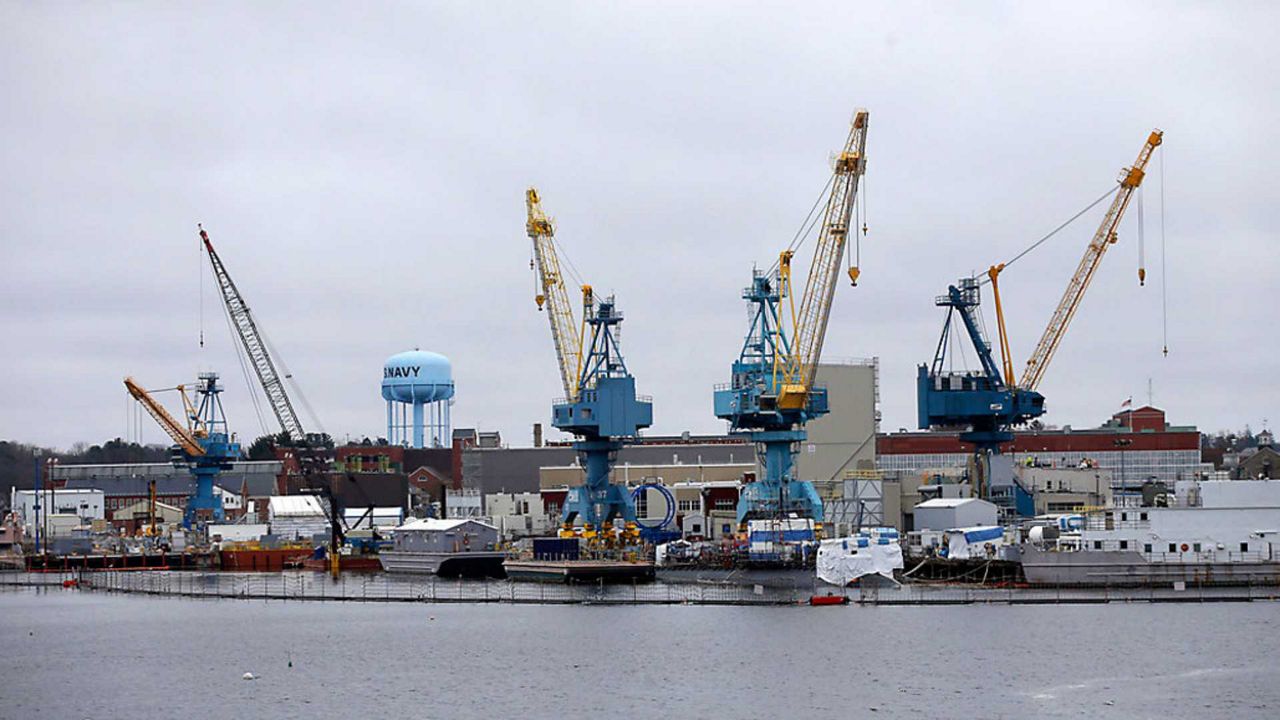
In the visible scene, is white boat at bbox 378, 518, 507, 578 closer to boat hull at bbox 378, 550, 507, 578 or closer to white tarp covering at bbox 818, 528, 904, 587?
boat hull at bbox 378, 550, 507, 578

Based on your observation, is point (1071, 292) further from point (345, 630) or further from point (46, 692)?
point (46, 692)

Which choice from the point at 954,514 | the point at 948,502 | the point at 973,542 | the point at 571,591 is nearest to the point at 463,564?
the point at 571,591

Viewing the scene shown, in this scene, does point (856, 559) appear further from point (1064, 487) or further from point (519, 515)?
point (519, 515)

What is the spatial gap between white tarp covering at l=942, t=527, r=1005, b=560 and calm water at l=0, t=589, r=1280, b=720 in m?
14.8

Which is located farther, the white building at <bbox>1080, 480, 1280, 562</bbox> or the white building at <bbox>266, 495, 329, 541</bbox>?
the white building at <bbox>266, 495, 329, 541</bbox>

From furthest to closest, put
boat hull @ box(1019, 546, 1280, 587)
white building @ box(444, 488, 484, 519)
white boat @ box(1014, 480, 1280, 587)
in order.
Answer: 1. white building @ box(444, 488, 484, 519)
2. boat hull @ box(1019, 546, 1280, 587)
3. white boat @ box(1014, 480, 1280, 587)

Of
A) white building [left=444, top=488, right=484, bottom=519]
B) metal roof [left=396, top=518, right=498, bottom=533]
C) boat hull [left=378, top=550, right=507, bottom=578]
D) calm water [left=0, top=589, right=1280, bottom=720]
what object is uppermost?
white building [left=444, top=488, right=484, bottom=519]

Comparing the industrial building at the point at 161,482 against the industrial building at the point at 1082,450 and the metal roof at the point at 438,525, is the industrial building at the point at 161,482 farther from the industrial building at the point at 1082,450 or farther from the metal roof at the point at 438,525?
the industrial building at the point at 1082,450

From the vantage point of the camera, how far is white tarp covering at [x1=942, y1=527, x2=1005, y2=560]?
102062 millimetres

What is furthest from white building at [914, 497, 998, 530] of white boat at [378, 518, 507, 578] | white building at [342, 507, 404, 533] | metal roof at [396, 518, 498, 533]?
white building at [342, 507, 404, 533]

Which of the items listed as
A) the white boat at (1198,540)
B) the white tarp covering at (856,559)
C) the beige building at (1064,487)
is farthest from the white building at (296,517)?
the white boat at (1198,540)

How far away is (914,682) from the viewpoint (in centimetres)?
6306

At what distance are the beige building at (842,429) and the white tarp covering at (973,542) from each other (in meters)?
34.4

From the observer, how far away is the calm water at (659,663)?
195 feet
